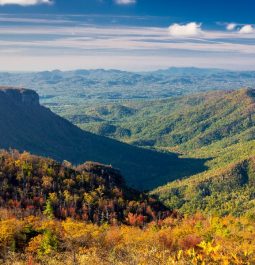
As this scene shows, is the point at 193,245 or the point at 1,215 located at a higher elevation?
the point at 1,215

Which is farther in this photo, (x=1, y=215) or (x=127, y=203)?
(x=127, y=203)

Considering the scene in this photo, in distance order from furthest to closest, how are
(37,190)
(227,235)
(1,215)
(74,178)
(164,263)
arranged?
(74,178) < (37,190) < (1,215) < (227,235) < (164,263)

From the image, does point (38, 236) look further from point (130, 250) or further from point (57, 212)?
point (57, 212)

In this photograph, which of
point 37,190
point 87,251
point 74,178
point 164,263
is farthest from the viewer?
point 74,178

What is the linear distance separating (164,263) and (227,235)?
43697 mm

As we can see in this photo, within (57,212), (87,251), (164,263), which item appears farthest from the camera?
(57,212)

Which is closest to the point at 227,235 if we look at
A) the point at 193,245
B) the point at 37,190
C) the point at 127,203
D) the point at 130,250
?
the point at 193,245

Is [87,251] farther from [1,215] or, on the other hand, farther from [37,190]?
[37,190]

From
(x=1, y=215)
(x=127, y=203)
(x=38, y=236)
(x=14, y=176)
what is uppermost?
(x=14, y=176)

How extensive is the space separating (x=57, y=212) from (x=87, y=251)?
266 ft

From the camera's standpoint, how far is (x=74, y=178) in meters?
196

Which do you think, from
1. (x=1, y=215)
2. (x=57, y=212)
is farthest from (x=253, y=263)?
(x=57, y=212)

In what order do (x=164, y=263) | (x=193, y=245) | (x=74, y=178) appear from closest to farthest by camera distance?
(x=164, y=263) < (x=193, y=245) < (x=74, y=178)

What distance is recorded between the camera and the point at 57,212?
160625 mm
